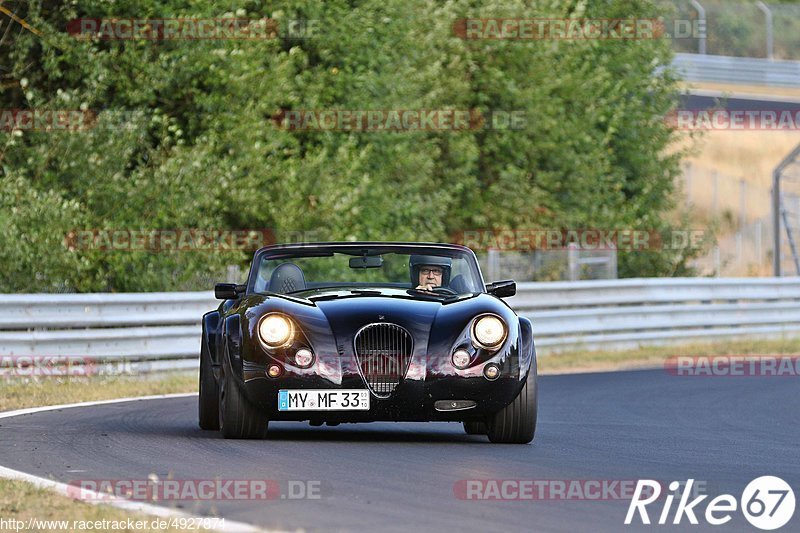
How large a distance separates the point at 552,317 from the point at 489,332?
11.5 meters

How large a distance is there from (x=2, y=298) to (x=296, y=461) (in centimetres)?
730

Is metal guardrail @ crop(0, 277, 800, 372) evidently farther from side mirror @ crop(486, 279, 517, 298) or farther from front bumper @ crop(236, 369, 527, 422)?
front bumper @ crop(236, 369, 527, 422)

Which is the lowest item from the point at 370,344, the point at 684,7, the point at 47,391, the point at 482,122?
the point at 47,391

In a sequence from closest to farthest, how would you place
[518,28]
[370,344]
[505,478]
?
[505,478] → [370,344] → [518,28]

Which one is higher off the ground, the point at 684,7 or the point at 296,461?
the point at 684,7

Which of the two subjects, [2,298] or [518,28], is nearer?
[2,298]

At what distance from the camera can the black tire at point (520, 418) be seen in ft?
31.7

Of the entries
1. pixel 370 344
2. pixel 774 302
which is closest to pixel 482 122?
pixel 774 302

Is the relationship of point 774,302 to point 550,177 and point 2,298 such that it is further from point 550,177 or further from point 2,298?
point 2,298

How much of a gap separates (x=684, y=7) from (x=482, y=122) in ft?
59.3

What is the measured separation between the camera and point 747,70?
2116 inches

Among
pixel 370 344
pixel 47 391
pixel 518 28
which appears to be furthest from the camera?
pixel 518 28

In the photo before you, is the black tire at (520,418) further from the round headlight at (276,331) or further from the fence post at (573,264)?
the fence post at (573,264)

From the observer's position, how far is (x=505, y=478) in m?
7.86
